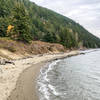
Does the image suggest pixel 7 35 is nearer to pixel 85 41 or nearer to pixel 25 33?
pixel 25 33

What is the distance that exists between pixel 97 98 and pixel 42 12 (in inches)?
6794

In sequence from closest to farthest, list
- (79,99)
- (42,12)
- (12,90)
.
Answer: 1. (79,99)
2. (12,90)
3. (42,12)

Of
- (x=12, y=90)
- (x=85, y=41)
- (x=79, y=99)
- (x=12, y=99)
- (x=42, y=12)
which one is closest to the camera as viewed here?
(x=12, y=99)

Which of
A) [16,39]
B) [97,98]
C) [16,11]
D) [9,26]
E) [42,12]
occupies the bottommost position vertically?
[97,98]

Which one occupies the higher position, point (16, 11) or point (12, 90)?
point (16, 11)

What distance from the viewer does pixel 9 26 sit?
57500mm

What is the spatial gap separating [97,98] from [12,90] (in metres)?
7.98

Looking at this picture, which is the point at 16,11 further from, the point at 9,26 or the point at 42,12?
the point at 42,12

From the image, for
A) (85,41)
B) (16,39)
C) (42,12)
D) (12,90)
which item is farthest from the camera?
(42,12)

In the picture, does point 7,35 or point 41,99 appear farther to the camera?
point 7,35

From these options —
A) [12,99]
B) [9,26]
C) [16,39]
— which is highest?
[9,26]

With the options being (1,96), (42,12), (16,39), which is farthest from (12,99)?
(42,12)

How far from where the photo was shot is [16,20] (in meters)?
54.8

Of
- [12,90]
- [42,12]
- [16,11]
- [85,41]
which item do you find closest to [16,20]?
[16,11]
